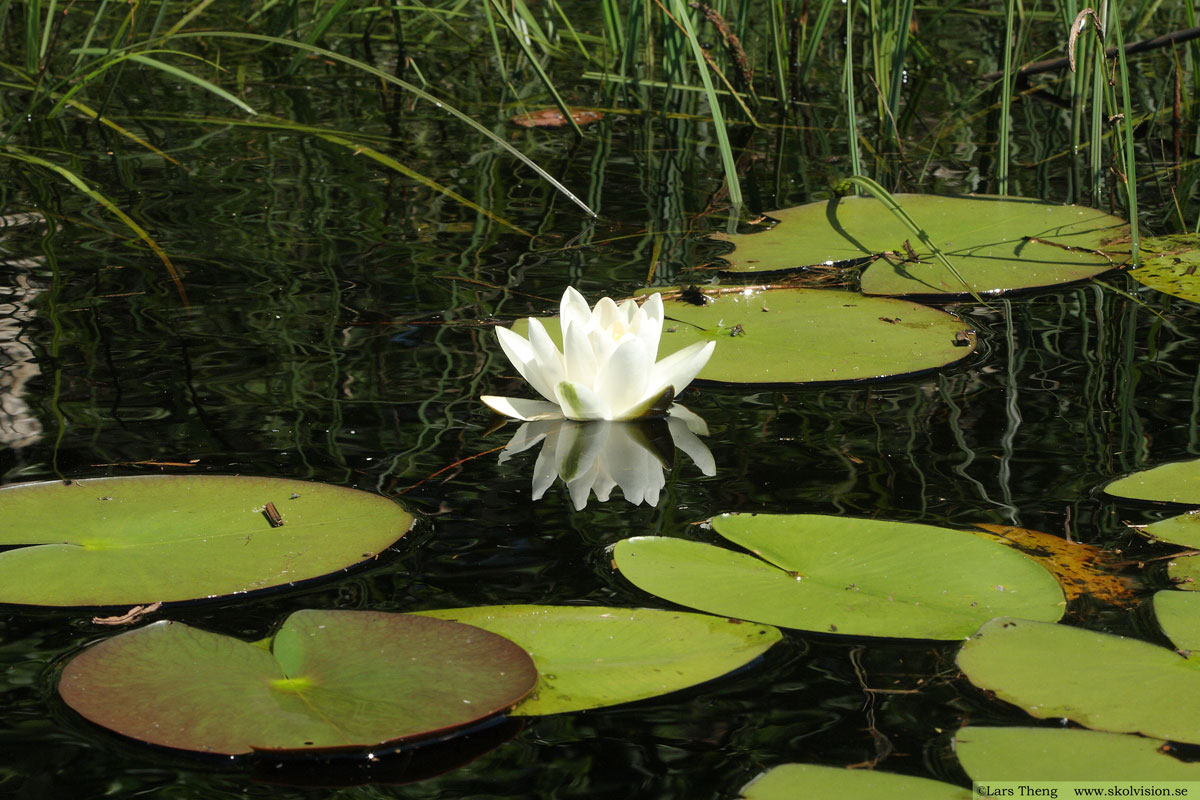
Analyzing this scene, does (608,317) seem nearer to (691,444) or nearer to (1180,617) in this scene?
(691,444)

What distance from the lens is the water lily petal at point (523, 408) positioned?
5.23 ft

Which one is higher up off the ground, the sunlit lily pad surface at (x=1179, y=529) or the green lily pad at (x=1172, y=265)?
the green lily pad at (x=1172, y=265)

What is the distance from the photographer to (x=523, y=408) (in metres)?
1.63

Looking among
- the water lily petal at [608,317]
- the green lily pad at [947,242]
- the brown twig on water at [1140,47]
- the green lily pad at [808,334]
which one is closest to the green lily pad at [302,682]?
the water lily petal at [608,317]

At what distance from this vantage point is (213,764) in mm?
908

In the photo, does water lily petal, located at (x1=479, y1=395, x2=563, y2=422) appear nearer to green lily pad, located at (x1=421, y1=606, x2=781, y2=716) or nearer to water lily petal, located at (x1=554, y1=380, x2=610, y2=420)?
water lily petal, located at (x1=554, y1=380, x2=610, y2=420)

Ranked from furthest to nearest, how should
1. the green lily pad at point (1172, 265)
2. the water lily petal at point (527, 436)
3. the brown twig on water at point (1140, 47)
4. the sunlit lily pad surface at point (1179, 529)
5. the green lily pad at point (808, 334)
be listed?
the brown twig on water at point (1140, 47) < the green lily pad at point (1172, 265) < the green lily pad at point (808, 334) < the water lily petal at point (527, 436) < the sunlit lily pad surface at point (1179, 529)

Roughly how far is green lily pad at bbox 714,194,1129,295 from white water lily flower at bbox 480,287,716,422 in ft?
2.06

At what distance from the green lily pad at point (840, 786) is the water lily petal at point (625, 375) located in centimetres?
74

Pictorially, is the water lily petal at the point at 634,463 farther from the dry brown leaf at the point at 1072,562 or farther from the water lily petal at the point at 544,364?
the dry brown leaf at the point at 1072,562

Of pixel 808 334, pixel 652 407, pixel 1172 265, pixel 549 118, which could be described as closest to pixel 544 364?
pixel 652 407

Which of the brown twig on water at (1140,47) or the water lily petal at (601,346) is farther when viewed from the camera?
the brown twig on water at (1140,47)

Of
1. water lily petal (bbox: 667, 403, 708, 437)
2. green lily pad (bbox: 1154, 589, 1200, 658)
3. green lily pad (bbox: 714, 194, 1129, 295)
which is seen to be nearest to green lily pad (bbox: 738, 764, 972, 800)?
green lily pad (bbox: 1154, 589, 1200, 658)

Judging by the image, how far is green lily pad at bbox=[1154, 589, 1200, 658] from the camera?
105 centimetres
